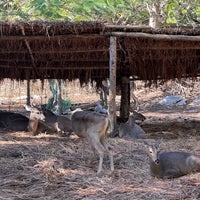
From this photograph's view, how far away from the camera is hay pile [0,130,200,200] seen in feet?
17.3

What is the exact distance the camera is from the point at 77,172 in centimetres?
627

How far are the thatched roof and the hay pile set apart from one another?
2.41 metres

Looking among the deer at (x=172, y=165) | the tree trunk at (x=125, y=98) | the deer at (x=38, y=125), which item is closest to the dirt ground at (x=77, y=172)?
the deer at (x=172, y=165)

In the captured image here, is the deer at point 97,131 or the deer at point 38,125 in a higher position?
the deer at point 97,131

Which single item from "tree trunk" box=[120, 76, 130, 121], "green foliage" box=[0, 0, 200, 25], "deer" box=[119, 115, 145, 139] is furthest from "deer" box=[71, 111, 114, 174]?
"tree trunk" box=[120, 76, 130, 121]

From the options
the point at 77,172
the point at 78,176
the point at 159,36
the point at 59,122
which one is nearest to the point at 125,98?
the point at 59,122

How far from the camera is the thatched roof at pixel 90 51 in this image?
928cm

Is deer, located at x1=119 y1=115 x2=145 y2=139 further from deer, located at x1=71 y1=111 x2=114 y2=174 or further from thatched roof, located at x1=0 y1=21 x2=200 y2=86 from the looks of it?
deer, located at x1=71 y1=111 x2=114 y2=174

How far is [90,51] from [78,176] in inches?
207

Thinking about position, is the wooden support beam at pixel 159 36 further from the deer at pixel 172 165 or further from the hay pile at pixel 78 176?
the deer at pixel 172 165

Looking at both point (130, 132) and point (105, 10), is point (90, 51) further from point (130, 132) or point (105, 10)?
point (130, 132)

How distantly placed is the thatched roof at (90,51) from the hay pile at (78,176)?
7.90 ft

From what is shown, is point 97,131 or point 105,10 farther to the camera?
point 105,10

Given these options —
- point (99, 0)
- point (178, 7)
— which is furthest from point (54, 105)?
point (99, 0)
